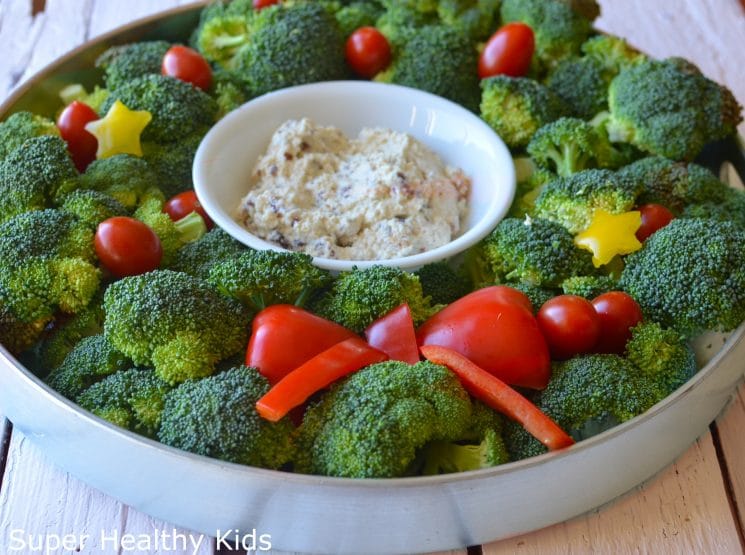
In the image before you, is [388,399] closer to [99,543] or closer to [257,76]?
[99,543]

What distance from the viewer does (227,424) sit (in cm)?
173

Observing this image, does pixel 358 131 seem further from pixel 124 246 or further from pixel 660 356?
pixel 660 356

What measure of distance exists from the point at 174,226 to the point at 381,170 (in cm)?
57

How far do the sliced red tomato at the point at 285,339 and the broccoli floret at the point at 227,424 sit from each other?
0.07 meters

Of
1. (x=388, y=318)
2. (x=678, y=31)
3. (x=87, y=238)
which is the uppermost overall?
(x=87, y=238)

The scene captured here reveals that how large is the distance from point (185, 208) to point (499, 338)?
947 millimetres

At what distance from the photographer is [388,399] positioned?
178 centimetres

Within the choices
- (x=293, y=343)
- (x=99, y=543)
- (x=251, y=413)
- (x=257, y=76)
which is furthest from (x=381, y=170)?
(x=99, y=543)

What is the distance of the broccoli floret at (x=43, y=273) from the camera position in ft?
6.69

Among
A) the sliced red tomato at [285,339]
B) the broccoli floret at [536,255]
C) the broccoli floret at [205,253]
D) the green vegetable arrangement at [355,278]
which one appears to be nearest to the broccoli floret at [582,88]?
the green vegetable arrangement at [355,278]

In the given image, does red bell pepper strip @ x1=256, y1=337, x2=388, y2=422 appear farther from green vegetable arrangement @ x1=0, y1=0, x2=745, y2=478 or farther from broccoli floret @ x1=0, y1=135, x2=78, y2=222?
broccoli floret @ x1=0, y1=135, x2=78, y2=222

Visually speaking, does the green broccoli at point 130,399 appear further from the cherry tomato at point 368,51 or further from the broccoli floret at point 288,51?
the cherry tomato at point 368,51

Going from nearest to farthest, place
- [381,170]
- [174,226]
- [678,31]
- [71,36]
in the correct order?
[174,226]
[381,170]
[71,36]
[678,31]

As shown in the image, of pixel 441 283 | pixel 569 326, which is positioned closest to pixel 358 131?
pixel 441 283
